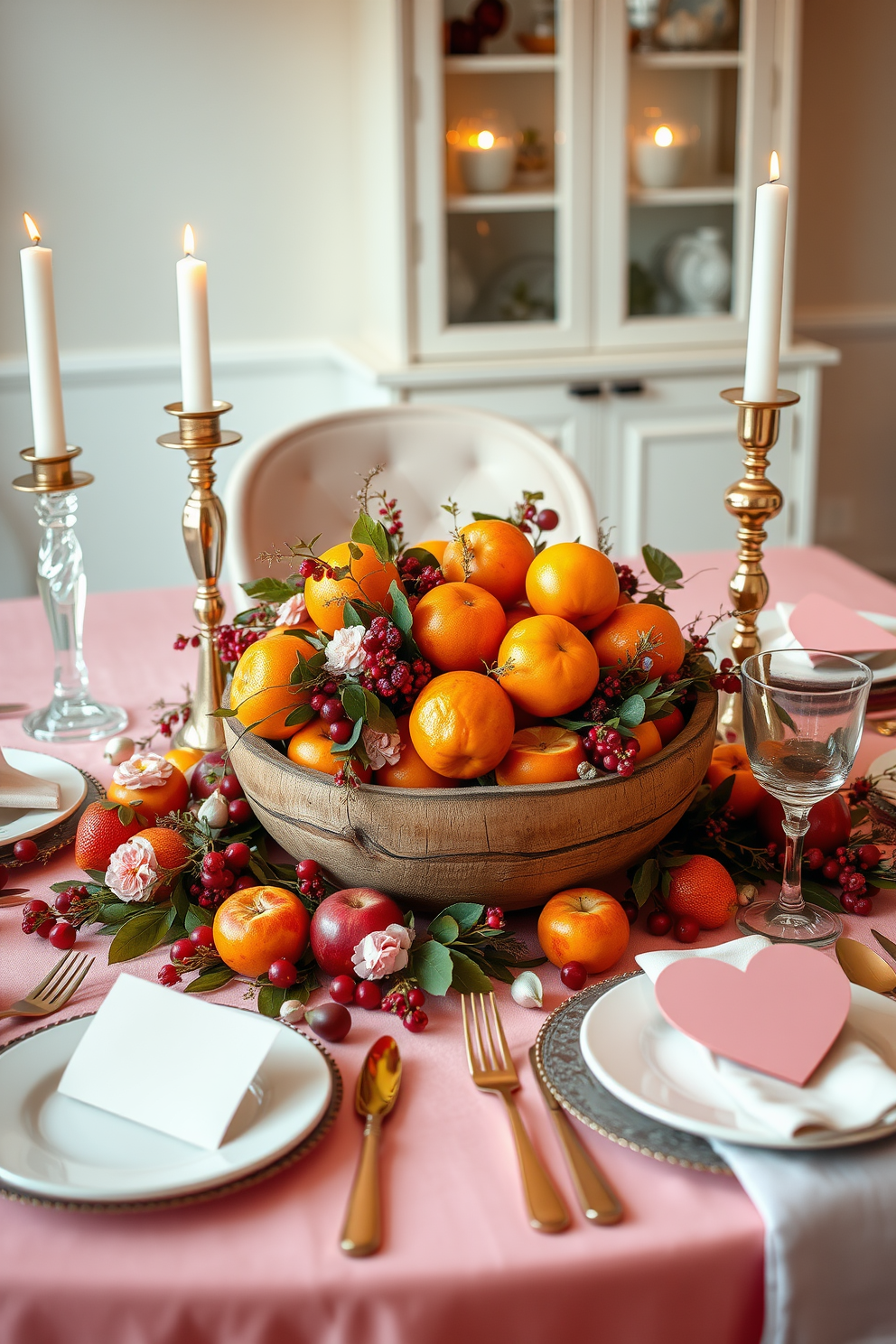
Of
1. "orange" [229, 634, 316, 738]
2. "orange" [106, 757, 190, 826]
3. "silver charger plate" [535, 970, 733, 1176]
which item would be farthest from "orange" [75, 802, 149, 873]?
"silver charger plate" [535, 970, 733, 1176]

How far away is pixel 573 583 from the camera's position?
0.78 metres

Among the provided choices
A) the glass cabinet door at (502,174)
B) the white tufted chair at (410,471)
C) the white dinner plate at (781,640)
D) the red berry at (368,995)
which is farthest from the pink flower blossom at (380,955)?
the glass cabinet door at (502,174)

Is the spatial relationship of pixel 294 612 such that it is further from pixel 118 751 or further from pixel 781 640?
pixel 781 640

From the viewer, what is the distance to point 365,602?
2.58 feet

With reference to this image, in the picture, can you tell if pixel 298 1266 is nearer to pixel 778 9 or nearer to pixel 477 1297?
pixel 477 1297

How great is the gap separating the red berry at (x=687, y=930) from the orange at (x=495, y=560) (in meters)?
0.25

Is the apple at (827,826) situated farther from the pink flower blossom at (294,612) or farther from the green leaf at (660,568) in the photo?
the pink flower blossom at (294,612)

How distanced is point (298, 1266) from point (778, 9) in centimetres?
268

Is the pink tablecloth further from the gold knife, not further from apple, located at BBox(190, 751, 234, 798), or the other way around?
apple, located at BBox(190, 751, 234, 798)

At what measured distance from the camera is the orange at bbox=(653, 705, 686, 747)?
31.7 inches

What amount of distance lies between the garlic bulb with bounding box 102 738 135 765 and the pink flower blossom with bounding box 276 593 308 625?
0.28m

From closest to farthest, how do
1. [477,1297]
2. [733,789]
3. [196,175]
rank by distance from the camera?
[477,1297] → [733,789] → [196,175]

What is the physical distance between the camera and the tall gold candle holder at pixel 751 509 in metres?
0.95

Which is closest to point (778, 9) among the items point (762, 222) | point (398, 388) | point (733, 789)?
point (398, 388)
